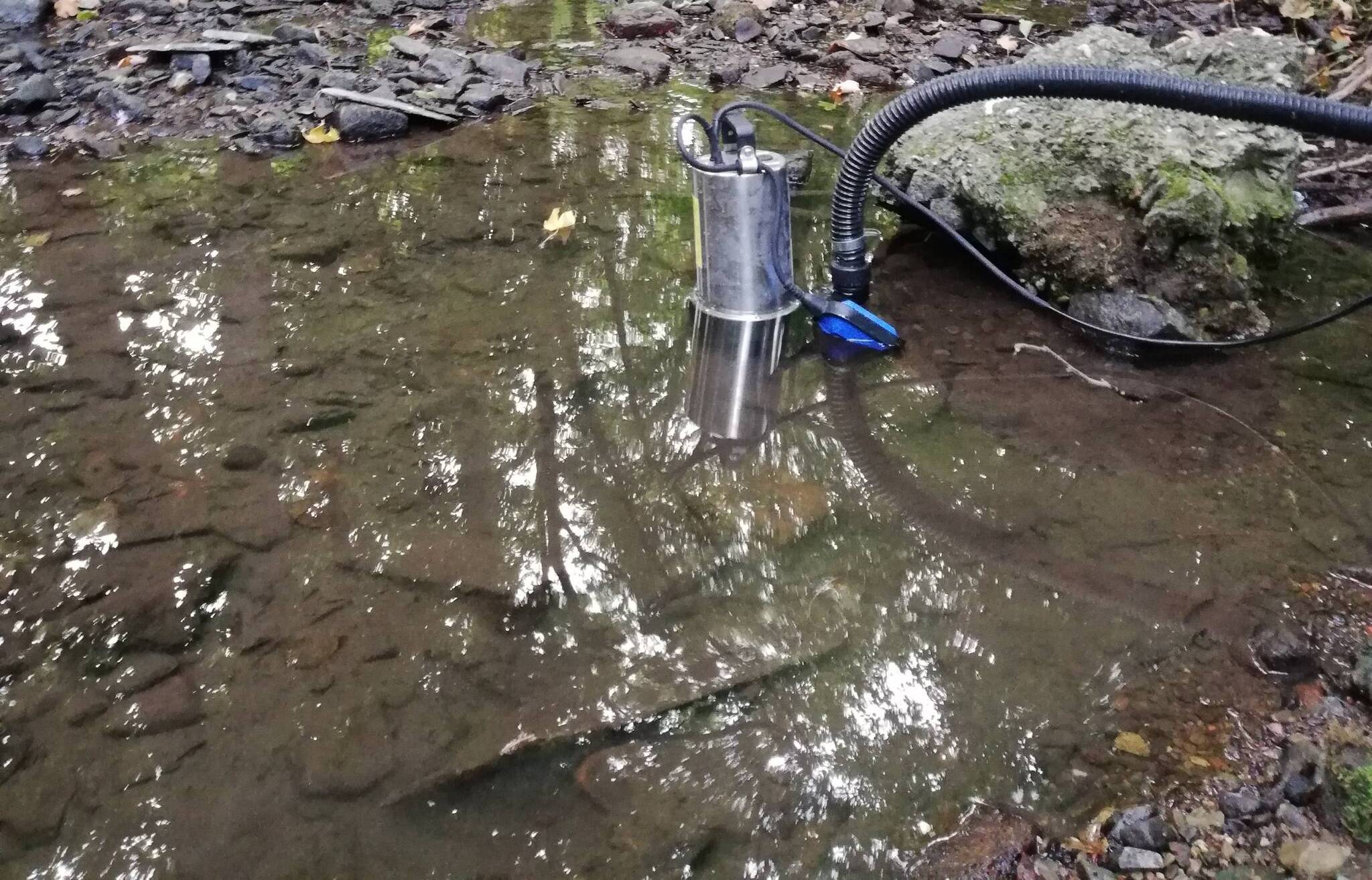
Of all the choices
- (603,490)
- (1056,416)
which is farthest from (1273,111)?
(603,490)

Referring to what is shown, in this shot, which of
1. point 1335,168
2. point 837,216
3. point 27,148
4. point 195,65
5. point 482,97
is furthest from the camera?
point 195,65

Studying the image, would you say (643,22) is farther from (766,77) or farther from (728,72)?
(766,77)

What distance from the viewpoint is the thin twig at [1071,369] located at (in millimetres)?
2908

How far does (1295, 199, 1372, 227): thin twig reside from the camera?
12.6 feet

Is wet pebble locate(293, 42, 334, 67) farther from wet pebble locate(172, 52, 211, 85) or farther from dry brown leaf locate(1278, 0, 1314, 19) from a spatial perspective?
dry brown leaf locate(1278, 0, 1314, 19)

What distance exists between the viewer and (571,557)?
Answer: 7.66 ft

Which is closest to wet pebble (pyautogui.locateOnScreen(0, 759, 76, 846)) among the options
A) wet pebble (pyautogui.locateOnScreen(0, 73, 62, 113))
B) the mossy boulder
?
the mossy boulder

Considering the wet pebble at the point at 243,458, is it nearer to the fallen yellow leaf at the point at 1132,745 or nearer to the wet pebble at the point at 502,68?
the fallen yellow leaf at the point at 1132,745

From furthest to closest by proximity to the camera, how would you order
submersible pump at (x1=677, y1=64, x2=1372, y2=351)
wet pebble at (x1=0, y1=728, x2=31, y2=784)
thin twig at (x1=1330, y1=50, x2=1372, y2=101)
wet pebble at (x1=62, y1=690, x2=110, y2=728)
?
thin twig at (x1=1330, y1=50, x2=1372, y2=101) → submersible pump at (x1=677, y1=64, x2=1372, y2=351) → wet pebble at (x1=62, y1=690, x2=110, y2=728) → wet pebble at (x1=0, y1=728, x2=31, y2=784)

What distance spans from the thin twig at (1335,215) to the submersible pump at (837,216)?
Answer: 0.95m

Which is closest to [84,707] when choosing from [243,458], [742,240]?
[243,458]

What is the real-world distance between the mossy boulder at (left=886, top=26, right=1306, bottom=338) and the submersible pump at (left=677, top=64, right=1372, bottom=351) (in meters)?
0.14

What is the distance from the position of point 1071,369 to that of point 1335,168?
2.24 m

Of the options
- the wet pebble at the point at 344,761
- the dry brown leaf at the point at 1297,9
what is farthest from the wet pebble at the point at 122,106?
the dry brown leaf at the point at 1297,9
